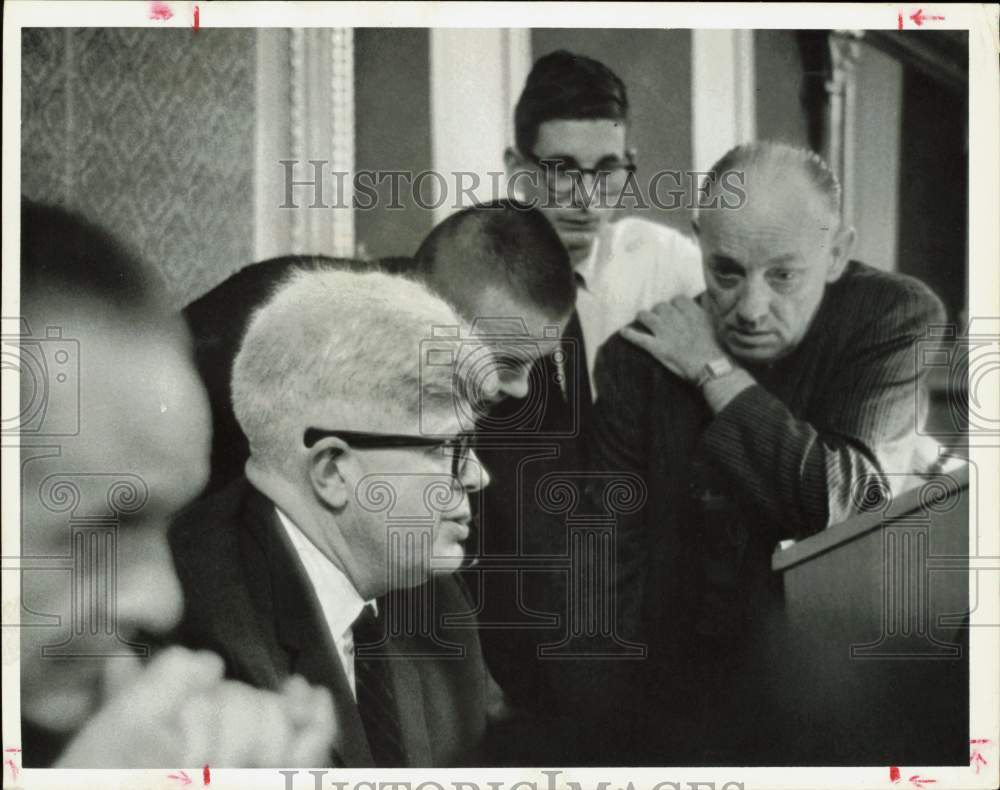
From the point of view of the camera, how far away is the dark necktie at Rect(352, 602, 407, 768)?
3158 mm

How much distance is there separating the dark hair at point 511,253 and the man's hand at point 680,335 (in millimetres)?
Answer: 240

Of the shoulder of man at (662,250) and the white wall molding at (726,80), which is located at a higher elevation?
the white wall molding at (726,80)

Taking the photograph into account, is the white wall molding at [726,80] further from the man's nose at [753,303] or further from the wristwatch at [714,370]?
the wristwatch at [714,370]

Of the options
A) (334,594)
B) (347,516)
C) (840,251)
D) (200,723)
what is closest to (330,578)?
(334,594)

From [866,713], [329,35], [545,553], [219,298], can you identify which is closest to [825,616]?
[866,713]

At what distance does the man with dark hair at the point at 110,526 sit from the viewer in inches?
124

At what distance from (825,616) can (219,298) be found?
72.7 inches

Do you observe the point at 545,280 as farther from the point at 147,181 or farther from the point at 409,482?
the point at 147,181

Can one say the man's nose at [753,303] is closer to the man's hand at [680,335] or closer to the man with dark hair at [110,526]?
the man's hand at [680,335]

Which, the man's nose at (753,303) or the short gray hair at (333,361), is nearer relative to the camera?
the short gray hair at (333,361)

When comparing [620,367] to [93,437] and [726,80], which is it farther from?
[93,437]

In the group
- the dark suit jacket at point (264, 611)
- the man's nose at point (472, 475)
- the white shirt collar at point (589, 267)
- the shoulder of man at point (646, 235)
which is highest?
the shoulder of man at point (646, 235)

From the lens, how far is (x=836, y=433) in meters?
3.20

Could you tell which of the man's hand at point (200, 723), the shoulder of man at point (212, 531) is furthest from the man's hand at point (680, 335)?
the man's hand at point (200, 723)
